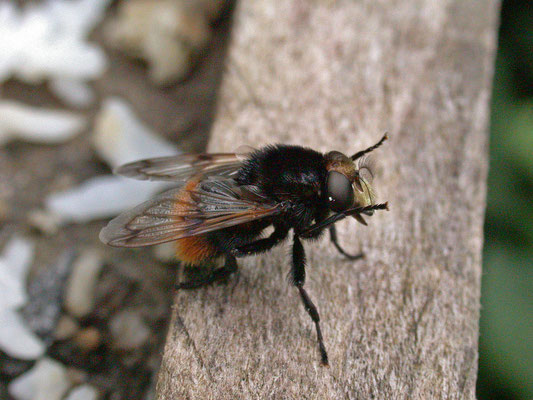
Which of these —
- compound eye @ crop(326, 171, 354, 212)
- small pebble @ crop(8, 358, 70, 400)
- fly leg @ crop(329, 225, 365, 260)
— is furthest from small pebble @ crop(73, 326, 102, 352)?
compound eye @ crop(326, 171, 354, 212)

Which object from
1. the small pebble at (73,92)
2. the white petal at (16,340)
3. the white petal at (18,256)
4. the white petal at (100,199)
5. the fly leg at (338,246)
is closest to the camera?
the fly leg at (338,246)

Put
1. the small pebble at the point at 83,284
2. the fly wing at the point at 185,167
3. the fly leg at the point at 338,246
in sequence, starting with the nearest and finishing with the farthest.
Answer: the fly leg at the point at 338,246 < the fly wing at the point at 185,167 < the small pebble at the point at 83,284

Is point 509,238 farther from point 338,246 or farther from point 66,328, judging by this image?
point 66,328

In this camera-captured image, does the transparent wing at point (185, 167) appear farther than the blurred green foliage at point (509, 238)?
No

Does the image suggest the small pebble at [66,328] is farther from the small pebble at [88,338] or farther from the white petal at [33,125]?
the white petal at [33,125]

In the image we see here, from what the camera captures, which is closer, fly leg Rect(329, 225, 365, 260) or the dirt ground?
fly leg Rect(329, 225, 365, 260)

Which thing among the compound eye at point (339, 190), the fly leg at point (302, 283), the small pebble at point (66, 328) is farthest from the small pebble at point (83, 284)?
the compound eye at point (339, 190)

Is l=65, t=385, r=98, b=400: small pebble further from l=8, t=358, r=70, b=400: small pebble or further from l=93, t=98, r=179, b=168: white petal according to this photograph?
l=93, t=98, r=179, b=168: white petal
